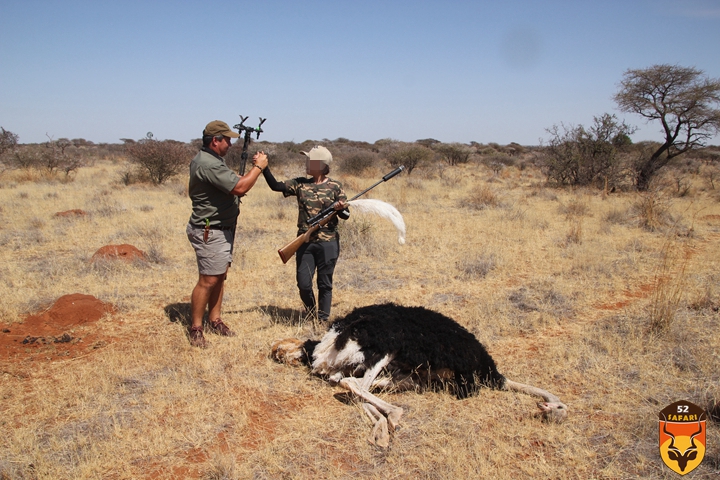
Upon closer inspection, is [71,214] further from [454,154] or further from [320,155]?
[454,154]

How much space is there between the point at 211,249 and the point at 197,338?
33.5 inches

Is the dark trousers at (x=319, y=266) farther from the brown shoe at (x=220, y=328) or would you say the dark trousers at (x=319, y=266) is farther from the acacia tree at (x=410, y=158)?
the acacia tree at (x=410, y=158)

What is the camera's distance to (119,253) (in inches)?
283

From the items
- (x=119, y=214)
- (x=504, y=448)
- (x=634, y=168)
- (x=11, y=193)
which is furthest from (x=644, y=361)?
Answer: (x=11, y=193)

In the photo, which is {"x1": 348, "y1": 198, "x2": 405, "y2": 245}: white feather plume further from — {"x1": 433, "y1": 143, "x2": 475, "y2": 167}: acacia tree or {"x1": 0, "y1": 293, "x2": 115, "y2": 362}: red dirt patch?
{"x1": 433, "y1": 143, "x2": 475, "y2": 167}: acacia tree

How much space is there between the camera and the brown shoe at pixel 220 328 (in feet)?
15.3

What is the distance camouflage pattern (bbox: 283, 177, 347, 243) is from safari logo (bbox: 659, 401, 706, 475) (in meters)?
3.00

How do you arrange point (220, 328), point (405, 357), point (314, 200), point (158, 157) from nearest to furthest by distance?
point (405, 357)
point (314, 200)
point (220, 328)
point (158, 157)

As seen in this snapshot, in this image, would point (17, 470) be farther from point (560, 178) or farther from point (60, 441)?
point (560, 178)

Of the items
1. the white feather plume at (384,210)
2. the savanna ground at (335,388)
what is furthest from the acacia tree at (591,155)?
the white feather plume at (384,210)

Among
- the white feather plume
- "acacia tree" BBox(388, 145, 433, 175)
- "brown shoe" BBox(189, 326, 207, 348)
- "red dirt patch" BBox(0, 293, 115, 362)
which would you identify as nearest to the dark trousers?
the white feather plume

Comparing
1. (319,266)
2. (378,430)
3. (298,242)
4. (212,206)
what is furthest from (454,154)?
(378,430)

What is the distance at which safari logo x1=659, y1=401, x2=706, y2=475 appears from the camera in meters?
2.70

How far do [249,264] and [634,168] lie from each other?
14545 millimetres
